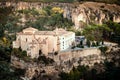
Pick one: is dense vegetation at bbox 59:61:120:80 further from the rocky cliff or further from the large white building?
the rocky cliff

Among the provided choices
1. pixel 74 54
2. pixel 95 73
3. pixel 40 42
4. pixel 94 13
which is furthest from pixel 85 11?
pixel 40 42

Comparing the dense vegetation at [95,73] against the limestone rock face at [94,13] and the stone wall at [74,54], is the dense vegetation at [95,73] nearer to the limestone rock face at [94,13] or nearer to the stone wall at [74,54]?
the stone wall at [74,54]

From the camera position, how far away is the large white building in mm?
34938

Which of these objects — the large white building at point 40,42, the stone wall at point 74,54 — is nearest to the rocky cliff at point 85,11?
the stone wall at point 74,54

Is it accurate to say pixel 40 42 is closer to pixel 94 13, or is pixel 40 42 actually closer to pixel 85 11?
pixel 85 11

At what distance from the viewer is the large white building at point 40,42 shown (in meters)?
34.9

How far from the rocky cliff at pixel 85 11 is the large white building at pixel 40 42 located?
7834mm

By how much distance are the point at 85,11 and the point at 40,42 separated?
1250cm

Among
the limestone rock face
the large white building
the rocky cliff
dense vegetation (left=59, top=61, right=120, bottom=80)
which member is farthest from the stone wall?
the limestone rock face

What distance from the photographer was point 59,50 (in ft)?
117

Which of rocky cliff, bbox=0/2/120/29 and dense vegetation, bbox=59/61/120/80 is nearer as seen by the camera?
dense vegetation, bbox=59/61/120/80

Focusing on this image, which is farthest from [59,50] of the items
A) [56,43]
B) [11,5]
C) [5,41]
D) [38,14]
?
[11,5]

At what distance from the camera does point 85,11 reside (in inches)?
1845

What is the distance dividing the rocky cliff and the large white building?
7.83 metres
